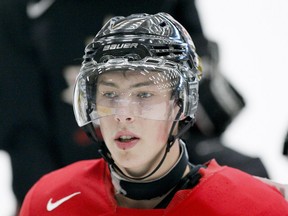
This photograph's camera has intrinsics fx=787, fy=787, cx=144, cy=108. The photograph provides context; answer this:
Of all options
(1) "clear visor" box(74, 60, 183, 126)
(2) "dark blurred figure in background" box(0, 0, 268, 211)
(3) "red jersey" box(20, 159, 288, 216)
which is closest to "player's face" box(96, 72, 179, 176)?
(1) "clear visor" box(74, 60, 183, 126)

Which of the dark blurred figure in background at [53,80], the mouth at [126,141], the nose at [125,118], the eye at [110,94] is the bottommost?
the dark blurred figure in background at [53,80]

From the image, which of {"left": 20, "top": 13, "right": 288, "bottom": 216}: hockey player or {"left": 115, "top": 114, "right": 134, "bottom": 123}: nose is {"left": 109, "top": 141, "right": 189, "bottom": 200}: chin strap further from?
Result: {"left": 115, "top": 114, "right": 134, "bottom": 123}: nose

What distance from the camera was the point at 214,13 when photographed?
8.48 ft

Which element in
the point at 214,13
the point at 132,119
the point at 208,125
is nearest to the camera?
the point at 132,119

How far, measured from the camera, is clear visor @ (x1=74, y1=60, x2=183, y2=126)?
161cm

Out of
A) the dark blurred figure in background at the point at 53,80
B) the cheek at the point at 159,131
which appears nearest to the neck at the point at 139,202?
the cheek at the point at 159,131

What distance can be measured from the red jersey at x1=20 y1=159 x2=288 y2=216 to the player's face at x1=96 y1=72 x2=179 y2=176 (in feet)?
0.39

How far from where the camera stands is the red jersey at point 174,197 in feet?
5.28

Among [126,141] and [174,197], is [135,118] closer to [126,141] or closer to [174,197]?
[126,141]

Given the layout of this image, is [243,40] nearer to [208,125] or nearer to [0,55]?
[208,125]

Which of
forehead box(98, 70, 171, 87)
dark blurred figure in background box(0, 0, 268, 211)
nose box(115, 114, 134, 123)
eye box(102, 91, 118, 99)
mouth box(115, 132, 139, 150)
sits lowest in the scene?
dark blurred figure in background box(0, 0, 268, 211)

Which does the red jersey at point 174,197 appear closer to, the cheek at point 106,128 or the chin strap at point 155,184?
the chin strap at point 155,184

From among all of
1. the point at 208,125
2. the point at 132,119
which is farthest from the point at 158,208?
the point at 208,125

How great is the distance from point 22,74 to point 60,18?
21cm
